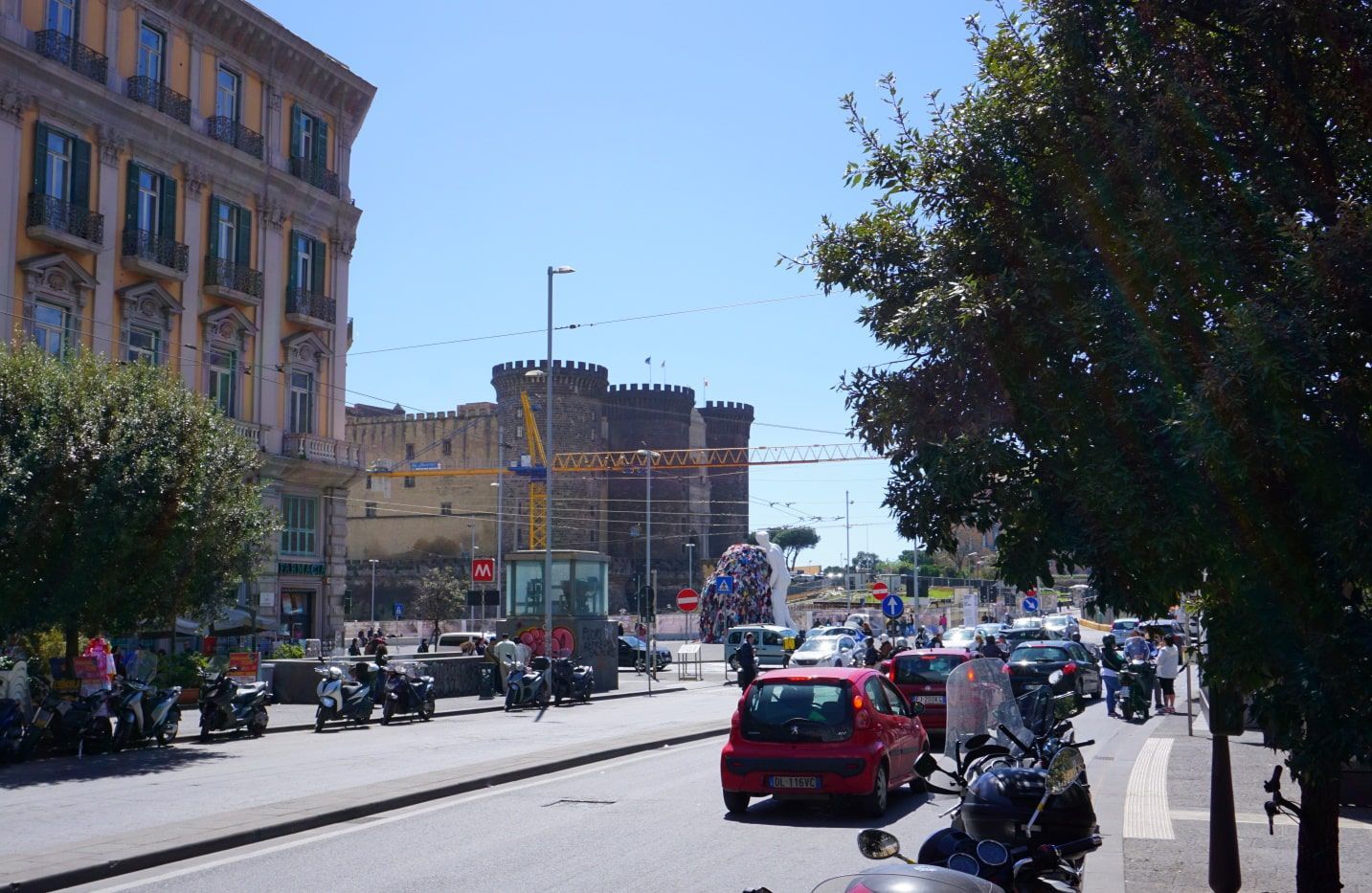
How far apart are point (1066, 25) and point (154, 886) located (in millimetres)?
7909

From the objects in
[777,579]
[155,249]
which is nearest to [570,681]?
[155,249]

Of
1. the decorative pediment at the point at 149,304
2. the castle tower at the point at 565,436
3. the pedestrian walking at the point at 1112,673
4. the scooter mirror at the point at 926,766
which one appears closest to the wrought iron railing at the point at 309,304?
the decorative pediment at the point at 149,304

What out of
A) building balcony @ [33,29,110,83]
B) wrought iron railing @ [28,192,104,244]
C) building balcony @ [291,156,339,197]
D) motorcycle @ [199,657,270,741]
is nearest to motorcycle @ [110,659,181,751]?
motorcycle @ [199,657,270,741]

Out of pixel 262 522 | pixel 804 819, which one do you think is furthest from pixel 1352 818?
pixel 262 522

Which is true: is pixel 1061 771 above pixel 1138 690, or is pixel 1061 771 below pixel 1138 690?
above

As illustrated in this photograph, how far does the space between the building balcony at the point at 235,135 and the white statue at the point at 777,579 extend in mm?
→ 29863

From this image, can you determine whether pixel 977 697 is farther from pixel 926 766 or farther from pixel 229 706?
pixel 229 706

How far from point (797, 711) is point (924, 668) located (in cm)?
909

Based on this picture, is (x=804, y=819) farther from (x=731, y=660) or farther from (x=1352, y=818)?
(x=731, y=660)

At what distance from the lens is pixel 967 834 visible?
21.2ft

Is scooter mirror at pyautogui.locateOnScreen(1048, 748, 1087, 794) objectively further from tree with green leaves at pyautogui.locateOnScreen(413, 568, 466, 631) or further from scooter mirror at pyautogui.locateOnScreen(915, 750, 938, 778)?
tree with green leaves at pyautogui.locateOnScreen(413, 568, 466, 631)

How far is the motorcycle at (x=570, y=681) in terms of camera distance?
30078 mm

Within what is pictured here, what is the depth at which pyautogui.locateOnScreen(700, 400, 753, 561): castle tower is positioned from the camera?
111500 millimetres

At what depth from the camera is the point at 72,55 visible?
102 ft
